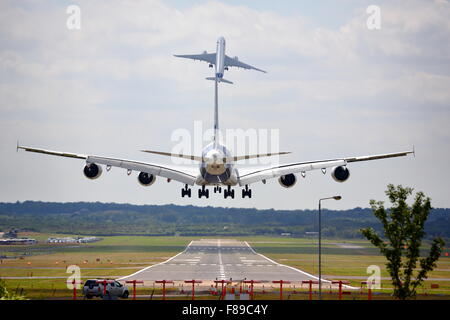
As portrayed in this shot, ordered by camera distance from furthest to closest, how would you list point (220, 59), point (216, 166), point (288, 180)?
point (220, 59) → point (288, 180) → point (216, 166)

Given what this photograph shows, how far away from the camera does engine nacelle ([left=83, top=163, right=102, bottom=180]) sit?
235ft

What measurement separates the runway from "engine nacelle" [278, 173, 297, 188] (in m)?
15.3

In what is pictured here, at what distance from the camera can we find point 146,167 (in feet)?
247

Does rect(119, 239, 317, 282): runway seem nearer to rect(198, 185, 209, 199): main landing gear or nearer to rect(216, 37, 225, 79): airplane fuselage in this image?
rect(198, 185, 209, 199): main landing gear

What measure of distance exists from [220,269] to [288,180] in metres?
28.4

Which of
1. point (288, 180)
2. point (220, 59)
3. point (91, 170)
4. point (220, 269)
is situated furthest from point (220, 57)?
point (91, 170)

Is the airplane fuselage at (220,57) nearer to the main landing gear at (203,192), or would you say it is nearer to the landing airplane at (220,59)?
the landing airplane at (220,59)

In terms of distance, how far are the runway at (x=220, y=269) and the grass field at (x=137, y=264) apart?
9.83 ft

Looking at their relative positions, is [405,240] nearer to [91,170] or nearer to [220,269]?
[91,170]

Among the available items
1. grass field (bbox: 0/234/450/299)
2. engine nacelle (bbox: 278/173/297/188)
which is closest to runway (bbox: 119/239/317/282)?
grass field (bbox: 0/234/450/299)
